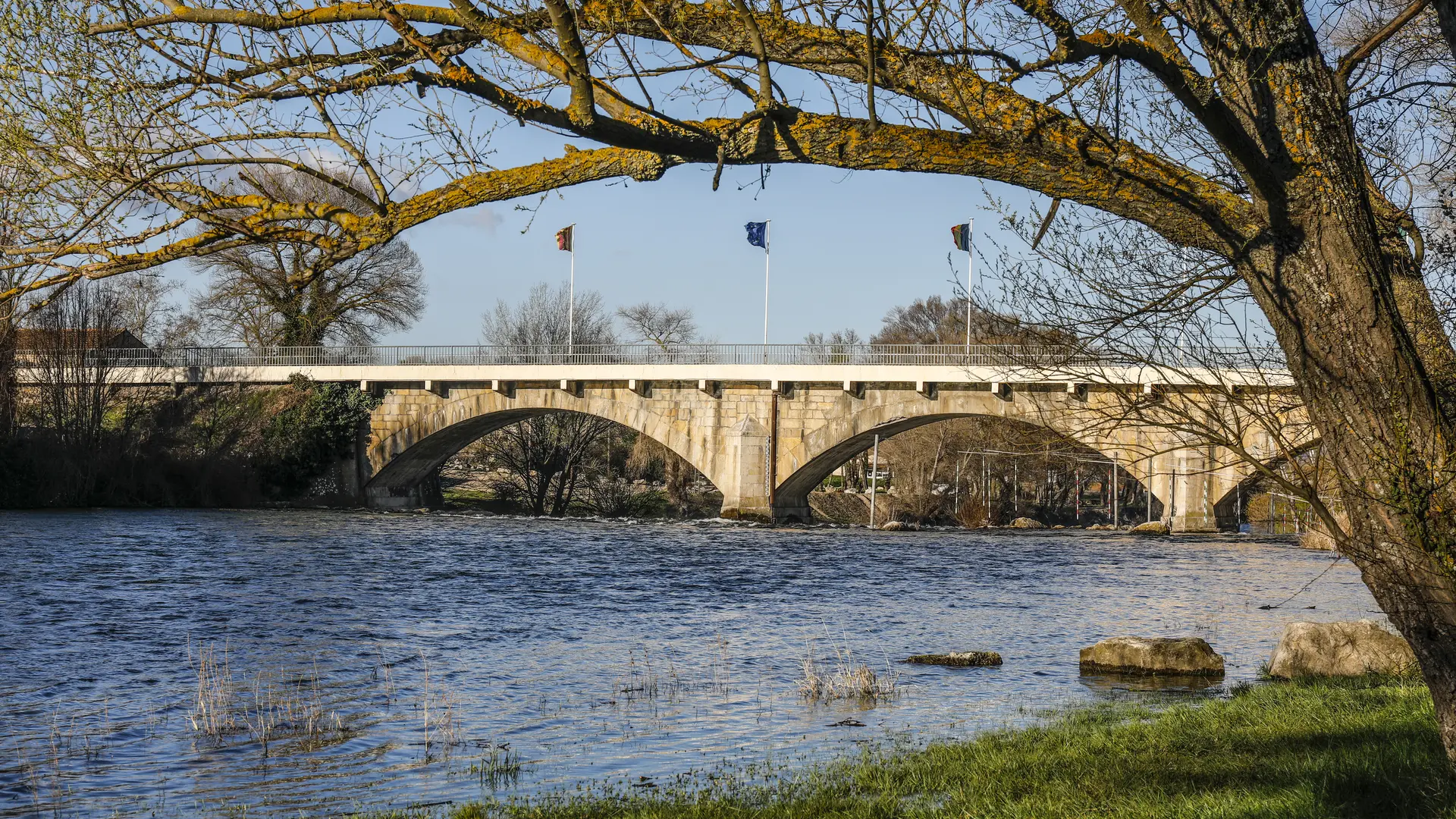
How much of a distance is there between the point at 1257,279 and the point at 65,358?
40.1m

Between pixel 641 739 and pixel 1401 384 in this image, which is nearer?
pixel 1401 384

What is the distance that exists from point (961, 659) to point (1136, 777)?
598 cm

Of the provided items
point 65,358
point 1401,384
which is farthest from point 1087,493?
point 1401,384

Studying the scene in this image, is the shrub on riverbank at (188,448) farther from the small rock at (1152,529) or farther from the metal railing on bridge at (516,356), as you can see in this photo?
the small rock at (1152,529)

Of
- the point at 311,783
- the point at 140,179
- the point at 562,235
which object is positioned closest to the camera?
the point at 140,179

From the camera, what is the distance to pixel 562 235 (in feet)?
147

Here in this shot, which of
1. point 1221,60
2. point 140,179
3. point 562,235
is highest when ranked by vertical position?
point 562,235

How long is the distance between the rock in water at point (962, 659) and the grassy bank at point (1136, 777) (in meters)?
3.70

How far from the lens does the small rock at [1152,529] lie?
1358 inches

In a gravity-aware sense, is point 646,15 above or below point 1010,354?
above

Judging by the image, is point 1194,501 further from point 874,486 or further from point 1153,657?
point 1153,657

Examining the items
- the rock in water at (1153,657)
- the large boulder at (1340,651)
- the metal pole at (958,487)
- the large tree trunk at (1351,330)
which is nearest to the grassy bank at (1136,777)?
the large tree trunk at (1351,330)

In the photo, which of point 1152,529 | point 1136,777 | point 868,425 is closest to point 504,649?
point 1136,777

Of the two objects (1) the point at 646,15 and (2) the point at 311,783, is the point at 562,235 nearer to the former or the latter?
(2) the point at 311,783
